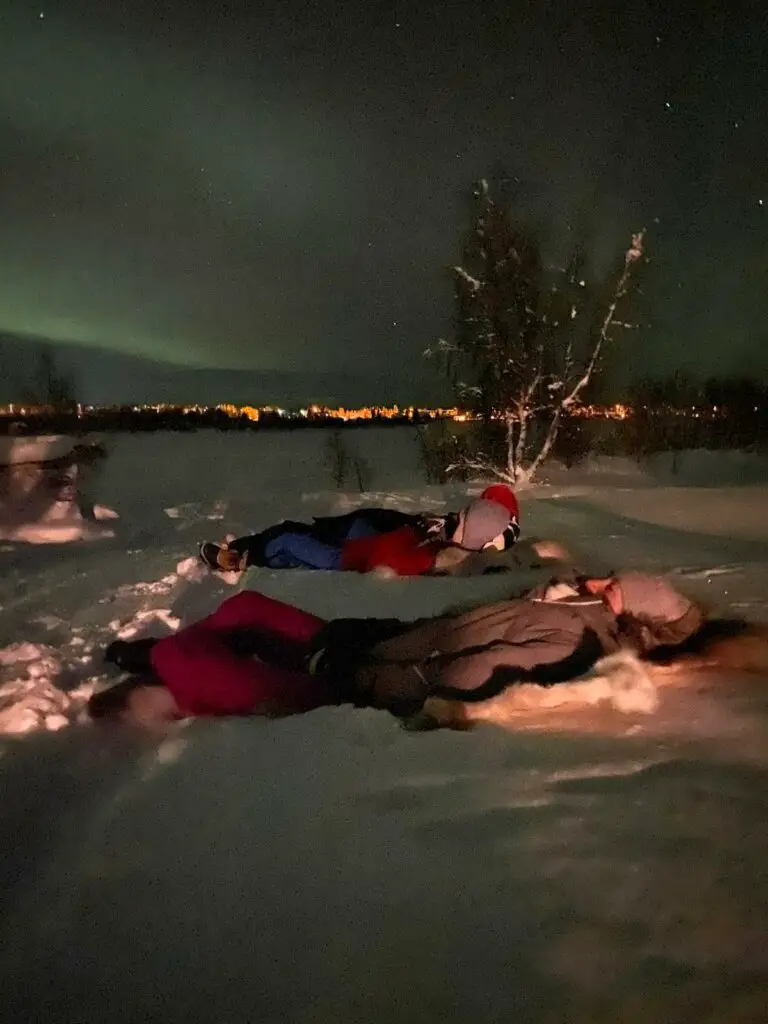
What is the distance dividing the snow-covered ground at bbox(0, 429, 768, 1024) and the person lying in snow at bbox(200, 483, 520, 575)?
97.3 inches

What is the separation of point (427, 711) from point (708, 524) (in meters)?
6.39

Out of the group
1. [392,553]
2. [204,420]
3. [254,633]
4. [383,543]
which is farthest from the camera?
[204,420]

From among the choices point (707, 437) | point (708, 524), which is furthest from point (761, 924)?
point (707, 437)

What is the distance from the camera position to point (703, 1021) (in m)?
1.67

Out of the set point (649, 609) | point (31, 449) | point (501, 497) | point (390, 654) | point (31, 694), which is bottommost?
point (31, 694)

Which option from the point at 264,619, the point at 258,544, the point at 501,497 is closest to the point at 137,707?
the point at 264,619

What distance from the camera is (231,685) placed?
347cm

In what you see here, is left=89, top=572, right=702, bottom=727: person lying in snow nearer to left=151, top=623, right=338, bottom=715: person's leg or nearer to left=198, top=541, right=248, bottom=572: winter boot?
left=151, top=623, right=338, bottom=715: person's leg

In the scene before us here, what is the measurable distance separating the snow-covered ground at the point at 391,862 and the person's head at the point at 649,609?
35cm

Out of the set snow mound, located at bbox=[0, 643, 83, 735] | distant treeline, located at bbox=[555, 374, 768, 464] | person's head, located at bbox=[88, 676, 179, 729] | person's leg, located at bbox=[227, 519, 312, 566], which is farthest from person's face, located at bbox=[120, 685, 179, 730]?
distant treeline, located at bbox=[555, 374, 768, 464]

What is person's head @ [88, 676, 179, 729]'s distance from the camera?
11.3 ft

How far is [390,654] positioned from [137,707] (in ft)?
3.67

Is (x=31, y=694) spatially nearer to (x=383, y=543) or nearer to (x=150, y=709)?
(x=150, y=709)

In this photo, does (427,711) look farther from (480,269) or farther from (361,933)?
(480,269)
